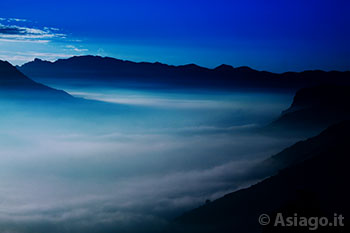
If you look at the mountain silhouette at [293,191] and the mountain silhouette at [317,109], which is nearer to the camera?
the mountain silhouette at [293,191]

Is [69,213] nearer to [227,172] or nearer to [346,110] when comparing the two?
[227,172]

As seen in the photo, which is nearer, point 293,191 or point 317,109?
point 293,191

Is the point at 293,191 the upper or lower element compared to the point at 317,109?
lower

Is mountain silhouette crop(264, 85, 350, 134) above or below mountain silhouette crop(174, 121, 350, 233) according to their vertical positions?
above

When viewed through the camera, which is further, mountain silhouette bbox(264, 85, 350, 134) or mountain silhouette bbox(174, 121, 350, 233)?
mountain silhouette bbox(264, 85, 350, 134)
